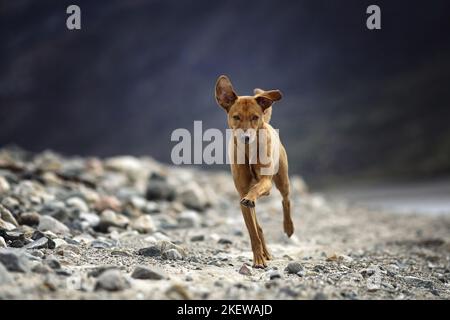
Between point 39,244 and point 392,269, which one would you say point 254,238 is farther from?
point 39,244

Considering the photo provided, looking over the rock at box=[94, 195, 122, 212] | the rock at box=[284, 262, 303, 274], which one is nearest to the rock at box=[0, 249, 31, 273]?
the rock at box=[284, 262, 303, 274]

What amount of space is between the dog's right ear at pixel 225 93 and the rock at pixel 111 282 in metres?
2.57

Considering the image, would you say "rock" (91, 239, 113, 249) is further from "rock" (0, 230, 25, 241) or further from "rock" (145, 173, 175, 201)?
"rock" (145, 173, 175, 201)

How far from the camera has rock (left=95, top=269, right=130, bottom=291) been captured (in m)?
5.38

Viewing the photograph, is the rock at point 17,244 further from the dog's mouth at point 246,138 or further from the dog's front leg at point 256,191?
the dog's mouth at point 246,138

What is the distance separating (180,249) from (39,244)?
1903 mm

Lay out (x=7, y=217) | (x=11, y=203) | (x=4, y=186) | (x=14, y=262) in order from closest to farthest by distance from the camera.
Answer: (x=14, y=262) → (x=7, y=217) → (x=11, y=203) → (x=4, y=186)

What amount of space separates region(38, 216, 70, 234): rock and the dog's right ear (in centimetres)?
385

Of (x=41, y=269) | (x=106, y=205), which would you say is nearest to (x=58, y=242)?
(x=41, y=269)

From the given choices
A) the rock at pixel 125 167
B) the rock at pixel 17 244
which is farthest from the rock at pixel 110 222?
the rock at pixel 125 167

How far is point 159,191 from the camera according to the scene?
52.1ft

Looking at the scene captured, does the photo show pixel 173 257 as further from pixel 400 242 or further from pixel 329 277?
pixel 400 242
